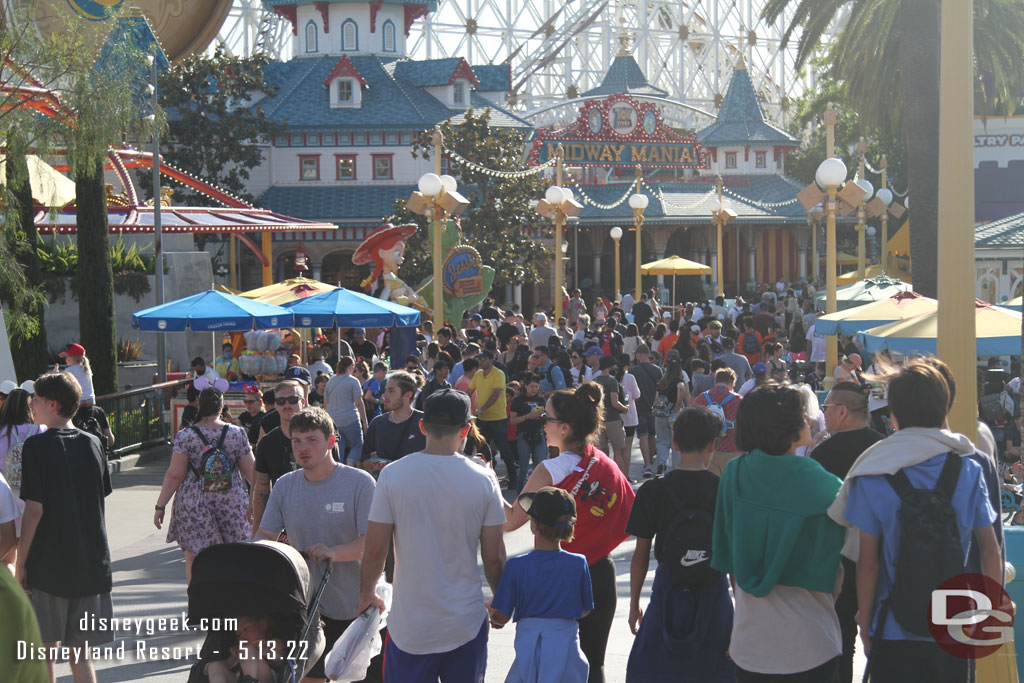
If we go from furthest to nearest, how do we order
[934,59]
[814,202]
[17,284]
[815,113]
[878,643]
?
[815,113] → [934,59] → [814,202] → [17,284] → [878,643]

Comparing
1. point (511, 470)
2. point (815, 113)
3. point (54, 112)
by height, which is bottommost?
point (511, 470)

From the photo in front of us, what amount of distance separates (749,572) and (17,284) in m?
12.7

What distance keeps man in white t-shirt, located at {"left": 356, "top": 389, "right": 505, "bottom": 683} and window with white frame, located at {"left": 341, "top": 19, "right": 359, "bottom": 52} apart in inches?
1796

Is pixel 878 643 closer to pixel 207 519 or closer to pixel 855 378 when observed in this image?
pixel 207 519

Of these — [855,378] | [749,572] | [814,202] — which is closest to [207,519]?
[749,572]

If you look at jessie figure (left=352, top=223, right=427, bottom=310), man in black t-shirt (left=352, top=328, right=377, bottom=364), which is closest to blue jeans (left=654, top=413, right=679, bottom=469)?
man in black t-shirt (left=352, top=328, right=377, bottom=364)

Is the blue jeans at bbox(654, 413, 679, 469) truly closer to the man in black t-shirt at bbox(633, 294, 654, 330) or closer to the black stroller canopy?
the black stroller canopy

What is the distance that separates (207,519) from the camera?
26.2 feet

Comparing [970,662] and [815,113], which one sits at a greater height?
[815,113]

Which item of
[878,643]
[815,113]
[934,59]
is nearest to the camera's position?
[878,643]

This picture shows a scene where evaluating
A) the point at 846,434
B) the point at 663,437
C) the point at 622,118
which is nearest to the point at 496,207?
the point at 622,118

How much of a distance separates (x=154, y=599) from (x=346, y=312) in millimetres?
8398

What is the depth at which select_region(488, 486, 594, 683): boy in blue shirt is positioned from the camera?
529 cm

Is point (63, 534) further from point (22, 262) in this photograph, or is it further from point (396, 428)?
point (22, 262)
